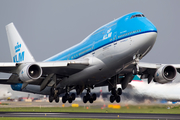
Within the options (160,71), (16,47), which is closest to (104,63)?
(160,71)

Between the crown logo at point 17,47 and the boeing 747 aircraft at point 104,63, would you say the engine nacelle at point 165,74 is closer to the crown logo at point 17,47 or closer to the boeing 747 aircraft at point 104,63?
the boeing 747 aircraft at point 104,63

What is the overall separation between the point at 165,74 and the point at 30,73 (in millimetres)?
14881

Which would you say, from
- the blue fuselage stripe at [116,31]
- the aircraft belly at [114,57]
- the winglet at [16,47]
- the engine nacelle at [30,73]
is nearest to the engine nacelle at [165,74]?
the aircraft belly at [114,57]

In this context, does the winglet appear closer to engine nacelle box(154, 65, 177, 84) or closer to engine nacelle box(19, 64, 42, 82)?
engine nacelle box(19, 64, 42, 82)

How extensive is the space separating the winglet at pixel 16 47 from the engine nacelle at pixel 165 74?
17548mm

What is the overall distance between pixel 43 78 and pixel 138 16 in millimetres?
14139

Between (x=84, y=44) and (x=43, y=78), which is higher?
(x=84, y=44)

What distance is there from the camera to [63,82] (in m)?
34.9

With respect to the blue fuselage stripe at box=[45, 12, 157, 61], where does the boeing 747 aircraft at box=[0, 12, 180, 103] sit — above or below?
below

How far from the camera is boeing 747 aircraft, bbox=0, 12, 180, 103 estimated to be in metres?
26.7

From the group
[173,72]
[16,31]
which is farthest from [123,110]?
[16,31]

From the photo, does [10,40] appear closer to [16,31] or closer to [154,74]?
[16,31]

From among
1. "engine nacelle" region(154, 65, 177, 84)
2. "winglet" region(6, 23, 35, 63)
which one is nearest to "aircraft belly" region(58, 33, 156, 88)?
"engine nacelle" region(154, 65, 177, 84)

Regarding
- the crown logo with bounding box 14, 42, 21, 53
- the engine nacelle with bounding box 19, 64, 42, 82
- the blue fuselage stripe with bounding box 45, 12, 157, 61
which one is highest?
the crown logo with bounding box 14, 42, 21, 53
